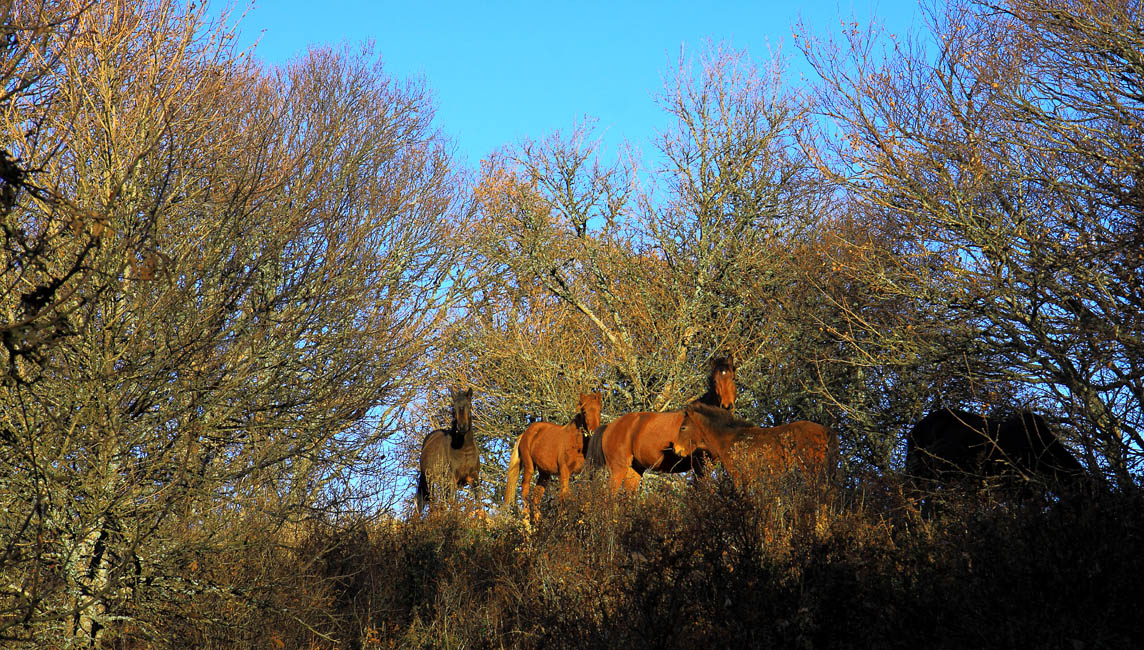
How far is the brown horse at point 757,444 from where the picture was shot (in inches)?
449

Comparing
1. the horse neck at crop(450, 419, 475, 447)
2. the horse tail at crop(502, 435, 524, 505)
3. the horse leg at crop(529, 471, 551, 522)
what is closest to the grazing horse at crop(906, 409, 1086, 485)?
→ the horse leg at crop(529, 471, 551, 522)

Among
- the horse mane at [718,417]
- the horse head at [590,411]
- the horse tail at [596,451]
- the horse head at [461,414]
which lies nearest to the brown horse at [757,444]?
the horse mane at [718,417]

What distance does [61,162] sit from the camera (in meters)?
8.48

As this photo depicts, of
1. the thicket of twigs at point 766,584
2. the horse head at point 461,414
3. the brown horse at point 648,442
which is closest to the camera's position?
the thicket of twigs at point 766,584

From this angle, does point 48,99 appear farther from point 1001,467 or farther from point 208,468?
point 1001,467

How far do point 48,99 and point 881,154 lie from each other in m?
8.81

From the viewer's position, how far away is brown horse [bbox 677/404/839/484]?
11406 mm

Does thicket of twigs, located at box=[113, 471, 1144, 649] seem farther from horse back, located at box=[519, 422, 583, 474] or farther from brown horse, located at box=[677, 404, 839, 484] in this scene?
horse back, located at box=[519, 422, 583, 474]

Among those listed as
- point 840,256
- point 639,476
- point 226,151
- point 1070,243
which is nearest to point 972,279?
point 1070,243

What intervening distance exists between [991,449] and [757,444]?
271cm

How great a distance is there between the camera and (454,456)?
17391mm

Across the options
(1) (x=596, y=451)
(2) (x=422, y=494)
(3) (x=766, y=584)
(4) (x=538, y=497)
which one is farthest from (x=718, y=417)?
(2) (x=422, y=494)

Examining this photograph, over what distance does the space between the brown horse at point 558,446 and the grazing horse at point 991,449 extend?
4861mm

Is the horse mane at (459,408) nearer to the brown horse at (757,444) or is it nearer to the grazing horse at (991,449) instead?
the brown horse at (757,444)
